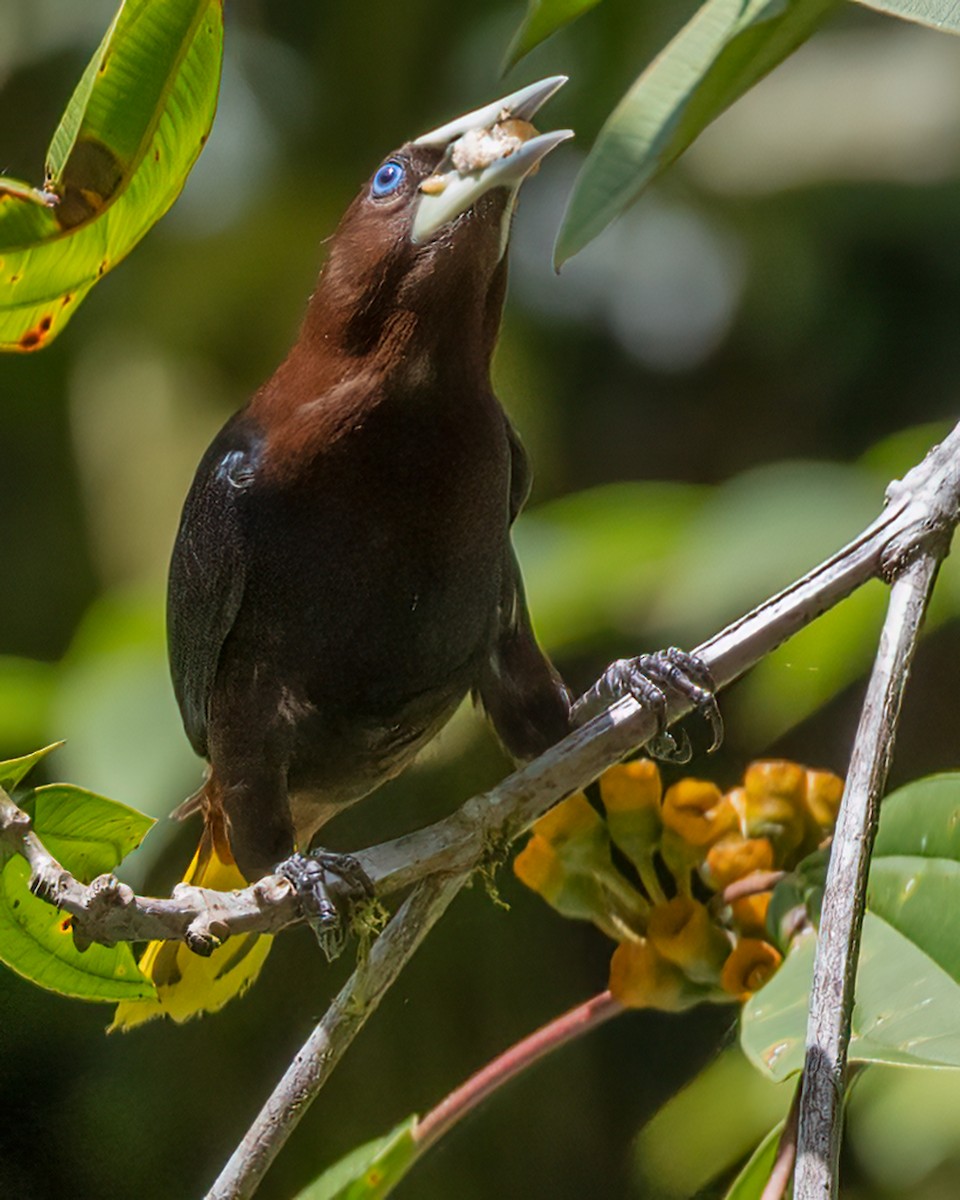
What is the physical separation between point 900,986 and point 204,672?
70 centimetres

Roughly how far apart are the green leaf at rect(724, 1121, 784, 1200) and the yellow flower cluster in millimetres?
156

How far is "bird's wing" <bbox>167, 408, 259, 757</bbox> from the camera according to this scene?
1348 mm

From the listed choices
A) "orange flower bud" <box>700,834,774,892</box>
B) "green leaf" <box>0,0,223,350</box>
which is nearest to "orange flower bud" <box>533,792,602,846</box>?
"orange flower bud" <box>700,834,774,892</box>

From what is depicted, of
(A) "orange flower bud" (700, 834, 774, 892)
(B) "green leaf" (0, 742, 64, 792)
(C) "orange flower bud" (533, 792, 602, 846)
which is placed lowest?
(A) "orange flower bud" (700, 834, 774, 892)

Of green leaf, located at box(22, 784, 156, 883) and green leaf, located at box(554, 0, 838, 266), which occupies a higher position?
green leaf, located at box(554, 0, 838, 266)

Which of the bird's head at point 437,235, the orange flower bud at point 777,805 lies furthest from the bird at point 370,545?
the orange flower bud at point 777,805

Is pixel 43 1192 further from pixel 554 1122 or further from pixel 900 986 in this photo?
pixel 900 986

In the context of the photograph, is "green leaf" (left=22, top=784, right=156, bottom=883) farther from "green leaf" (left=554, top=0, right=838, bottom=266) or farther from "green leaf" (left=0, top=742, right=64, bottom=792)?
"green leaf" (left=554, top=0, right=838, bottom=266)

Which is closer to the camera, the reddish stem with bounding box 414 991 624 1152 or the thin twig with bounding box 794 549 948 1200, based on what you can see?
the thin twig with bounding box 794 549 948 1200

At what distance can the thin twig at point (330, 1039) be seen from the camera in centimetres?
107

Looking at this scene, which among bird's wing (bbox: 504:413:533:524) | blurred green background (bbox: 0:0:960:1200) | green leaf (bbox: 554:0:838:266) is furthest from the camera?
blurred green background (bbox: 0:0:960:1200)

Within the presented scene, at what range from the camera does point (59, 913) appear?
102 cm

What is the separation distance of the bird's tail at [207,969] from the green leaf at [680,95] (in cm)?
78

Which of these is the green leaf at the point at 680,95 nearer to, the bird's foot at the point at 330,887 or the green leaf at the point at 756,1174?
the bird's foot at the point at 330,887
